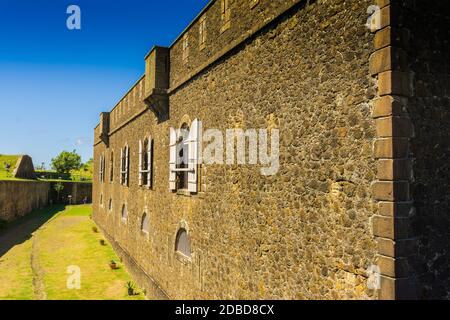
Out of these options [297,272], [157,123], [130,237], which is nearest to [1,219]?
[130,237]

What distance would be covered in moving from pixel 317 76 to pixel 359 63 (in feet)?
2.48

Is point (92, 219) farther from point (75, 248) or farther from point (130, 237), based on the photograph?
point (130, 237)

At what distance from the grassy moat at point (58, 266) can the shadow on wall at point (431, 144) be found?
9.88m

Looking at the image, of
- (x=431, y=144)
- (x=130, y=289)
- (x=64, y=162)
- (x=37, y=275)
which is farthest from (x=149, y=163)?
(x=64, y=162)

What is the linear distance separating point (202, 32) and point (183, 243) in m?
5.42

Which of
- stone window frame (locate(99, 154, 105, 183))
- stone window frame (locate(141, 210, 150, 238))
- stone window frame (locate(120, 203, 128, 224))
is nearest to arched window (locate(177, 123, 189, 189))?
stone window frame (locate(141, 210, 150, 238))

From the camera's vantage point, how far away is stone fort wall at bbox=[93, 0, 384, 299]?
473 centimetres

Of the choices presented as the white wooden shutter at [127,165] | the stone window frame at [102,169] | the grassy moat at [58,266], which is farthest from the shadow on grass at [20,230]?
the white wooden shutter at [127,165]

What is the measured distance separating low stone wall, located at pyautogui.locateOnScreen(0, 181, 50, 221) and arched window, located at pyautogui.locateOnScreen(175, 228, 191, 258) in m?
18.1

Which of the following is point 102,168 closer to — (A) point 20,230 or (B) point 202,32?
(A) point 20,230

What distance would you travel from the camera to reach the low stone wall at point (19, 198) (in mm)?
24650

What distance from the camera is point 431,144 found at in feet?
15.3

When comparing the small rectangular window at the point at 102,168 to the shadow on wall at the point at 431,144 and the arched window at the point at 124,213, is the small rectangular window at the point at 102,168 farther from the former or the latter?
the shadow on wall at the point at 431,144

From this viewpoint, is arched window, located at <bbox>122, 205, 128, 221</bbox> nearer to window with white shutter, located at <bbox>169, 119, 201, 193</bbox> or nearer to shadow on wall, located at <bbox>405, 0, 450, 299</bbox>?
window with white shutter, located at <bbox>169, 119, 201, 193</bbox>
